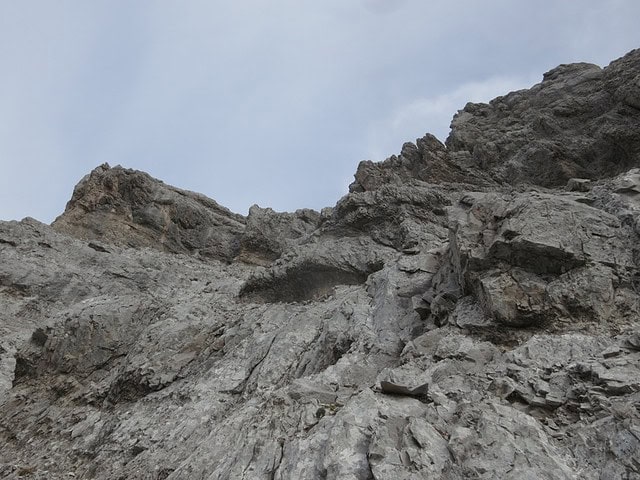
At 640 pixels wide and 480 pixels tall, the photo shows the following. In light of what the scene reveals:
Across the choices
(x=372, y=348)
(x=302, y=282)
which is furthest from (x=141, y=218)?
(x=372, y=348)

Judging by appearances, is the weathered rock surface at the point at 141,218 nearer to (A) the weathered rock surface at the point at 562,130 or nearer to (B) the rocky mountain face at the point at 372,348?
(B) the rocky mountain face at the point at 372,348

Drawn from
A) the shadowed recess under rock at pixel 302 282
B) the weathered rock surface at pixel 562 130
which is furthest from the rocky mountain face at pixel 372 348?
the weathered rock surface at pixel 562 130

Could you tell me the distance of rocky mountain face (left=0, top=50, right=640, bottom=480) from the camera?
29.2 feet

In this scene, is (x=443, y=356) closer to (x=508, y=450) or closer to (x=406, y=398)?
(x=406, y=398)

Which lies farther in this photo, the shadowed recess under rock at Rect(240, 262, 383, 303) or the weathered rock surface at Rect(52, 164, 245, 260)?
the weathered rock surface at Rect(52, 164, 245, 260)

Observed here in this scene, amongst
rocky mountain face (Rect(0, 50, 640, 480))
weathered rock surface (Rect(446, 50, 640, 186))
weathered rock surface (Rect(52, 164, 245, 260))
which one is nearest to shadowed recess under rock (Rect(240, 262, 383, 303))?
rocky mountain face (Rect(0, 50, 640, 480))

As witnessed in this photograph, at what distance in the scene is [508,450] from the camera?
820 cm

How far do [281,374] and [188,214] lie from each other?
3625 cm

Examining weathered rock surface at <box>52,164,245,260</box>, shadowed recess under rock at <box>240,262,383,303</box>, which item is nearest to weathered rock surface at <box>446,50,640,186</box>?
shadowed recess under rock at <box>240,262,383,303</box>

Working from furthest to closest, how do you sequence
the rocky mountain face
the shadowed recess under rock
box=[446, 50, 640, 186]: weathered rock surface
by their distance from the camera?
box=[446, 50, 640, 186]: weathered rock surface
the shadowed recess under rock
the rocky mountain face

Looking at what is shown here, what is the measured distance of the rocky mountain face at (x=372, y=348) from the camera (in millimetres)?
8891

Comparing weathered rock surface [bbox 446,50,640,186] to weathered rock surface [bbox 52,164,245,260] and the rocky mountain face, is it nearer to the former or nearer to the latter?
the rocky mountain face

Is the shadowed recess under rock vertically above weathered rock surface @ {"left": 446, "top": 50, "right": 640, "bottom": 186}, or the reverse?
weathered rock surface @ {"left": 446, "top": 50, "right": 640, "bottom": 186}

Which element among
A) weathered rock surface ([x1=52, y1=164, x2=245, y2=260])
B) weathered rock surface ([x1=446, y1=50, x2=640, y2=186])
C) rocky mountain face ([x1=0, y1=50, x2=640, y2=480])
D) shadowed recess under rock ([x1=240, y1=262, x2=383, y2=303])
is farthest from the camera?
weathered rock surface ([x1=52, y1=164, x2=245, y2=260])
